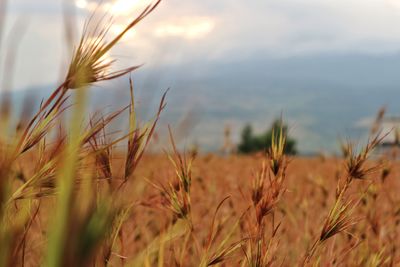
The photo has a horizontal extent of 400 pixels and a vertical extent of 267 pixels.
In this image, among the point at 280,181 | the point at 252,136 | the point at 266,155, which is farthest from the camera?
the point at 252,136

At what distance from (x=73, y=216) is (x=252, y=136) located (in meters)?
30.0

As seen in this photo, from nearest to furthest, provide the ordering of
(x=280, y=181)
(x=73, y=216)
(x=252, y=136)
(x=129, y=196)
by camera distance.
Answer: (x=73, y=216)
(x=129, y=196)
(x=280, y=181)
(x=252, y=136)

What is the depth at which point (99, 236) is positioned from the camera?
44cm

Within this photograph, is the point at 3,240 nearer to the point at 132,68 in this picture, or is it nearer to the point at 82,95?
the point at 82,95

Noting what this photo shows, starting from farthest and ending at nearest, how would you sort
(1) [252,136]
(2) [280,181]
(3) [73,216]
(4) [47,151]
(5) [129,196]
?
(1) [252,136], (2) [280,181], (4) [47,151], (5) [129,196], (3) [73,216]

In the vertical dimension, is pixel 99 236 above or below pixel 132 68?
below

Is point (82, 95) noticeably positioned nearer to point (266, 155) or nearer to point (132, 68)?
point (132, 68)

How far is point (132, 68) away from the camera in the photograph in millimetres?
846

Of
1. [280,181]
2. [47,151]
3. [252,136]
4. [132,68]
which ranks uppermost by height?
[132,68]

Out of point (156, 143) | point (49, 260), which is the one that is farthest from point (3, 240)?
point (156, 143)

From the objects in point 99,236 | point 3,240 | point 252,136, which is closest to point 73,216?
point 99,236

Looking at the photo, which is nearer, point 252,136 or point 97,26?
point 97,26

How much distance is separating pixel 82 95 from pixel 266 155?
0.81 m

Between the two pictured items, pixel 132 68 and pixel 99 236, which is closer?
pixel 99 236
